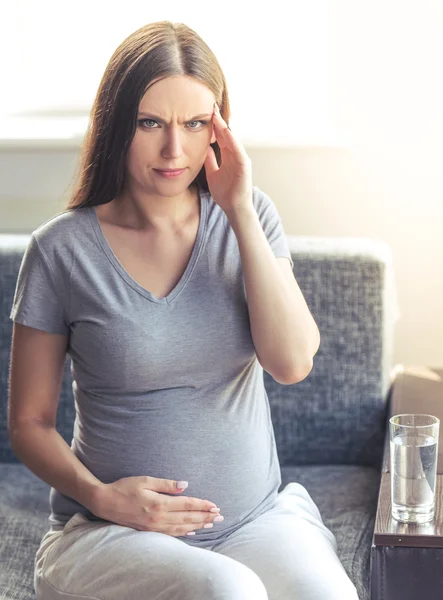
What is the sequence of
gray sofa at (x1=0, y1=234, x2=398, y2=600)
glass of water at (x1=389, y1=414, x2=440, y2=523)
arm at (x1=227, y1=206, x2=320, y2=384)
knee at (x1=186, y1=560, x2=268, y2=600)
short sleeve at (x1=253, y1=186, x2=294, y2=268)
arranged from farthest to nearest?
gray sofa at (x1=0, y1=234, x2=398, y2=600), short sleeve at (x1=253, y1=186, x2=294, y2=268), arm at (x1=227, y1=206, x2=320, y2=384), glass of water at (x1=389, y1=414, x2=440, y2=523), knee at (x1=186, y1=560, x2=268, y2=600)

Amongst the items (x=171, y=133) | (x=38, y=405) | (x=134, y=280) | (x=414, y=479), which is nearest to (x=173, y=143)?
(x=171, y=133)

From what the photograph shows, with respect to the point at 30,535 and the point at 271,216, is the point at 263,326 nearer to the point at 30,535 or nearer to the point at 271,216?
the point at 271,216

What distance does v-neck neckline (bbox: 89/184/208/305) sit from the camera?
1461 millimetres

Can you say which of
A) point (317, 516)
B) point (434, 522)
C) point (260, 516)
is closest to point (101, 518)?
point (260, 516)

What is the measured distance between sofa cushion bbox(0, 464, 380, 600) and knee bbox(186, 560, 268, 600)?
1.11ft

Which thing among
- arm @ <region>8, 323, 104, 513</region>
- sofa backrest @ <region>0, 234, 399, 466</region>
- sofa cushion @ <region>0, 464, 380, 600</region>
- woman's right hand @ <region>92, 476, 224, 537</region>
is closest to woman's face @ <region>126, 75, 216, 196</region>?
arm @ <region>8, 323, 104, 513</region>

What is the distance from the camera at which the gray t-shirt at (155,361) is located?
1449 millimetres

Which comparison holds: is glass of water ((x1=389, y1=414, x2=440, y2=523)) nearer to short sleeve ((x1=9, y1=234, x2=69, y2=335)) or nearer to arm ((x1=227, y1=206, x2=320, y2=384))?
arm ((x1=227, y1=206, x2=320, y2=384))

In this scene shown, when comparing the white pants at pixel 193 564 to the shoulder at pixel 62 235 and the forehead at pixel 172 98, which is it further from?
the forehead at pixel 172 98

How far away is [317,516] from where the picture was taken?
158 cm

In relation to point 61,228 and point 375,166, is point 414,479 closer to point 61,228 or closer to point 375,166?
point 61,228

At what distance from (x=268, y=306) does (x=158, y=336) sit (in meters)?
0.16

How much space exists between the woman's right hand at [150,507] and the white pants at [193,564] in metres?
0.02

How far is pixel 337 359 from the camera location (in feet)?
6.41
